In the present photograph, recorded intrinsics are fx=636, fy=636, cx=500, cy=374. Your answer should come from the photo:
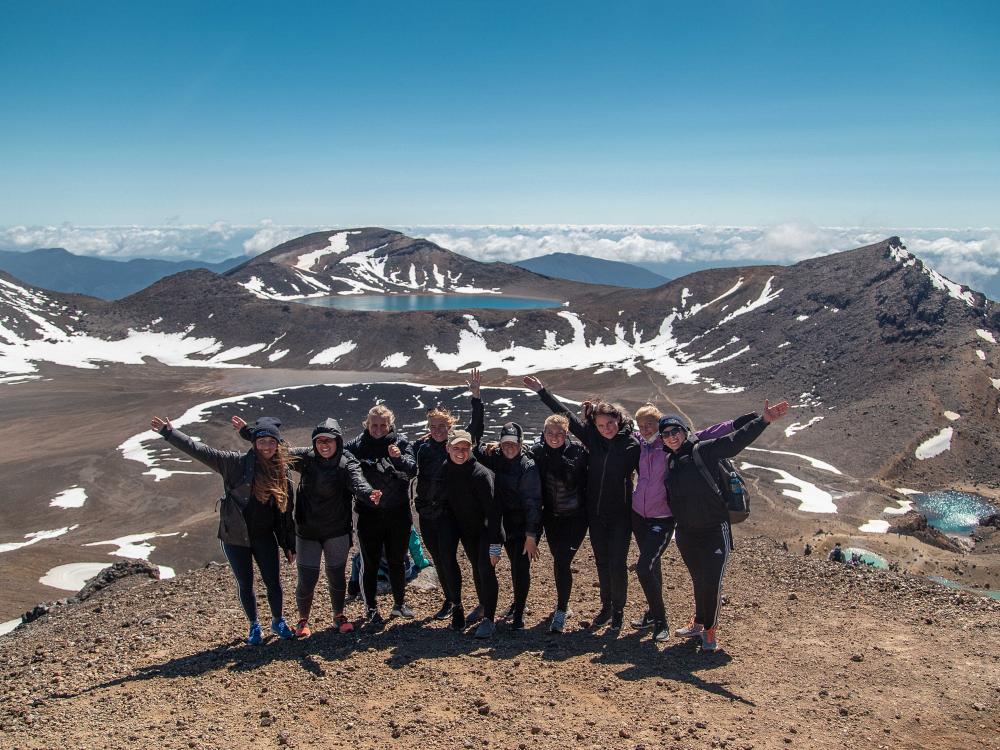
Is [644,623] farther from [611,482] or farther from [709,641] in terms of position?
[611,482]

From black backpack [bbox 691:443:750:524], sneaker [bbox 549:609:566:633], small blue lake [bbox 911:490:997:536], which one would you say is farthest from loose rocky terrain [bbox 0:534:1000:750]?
small blue lake [bbox 911:490:997:536]

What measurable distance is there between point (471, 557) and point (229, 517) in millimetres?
2885

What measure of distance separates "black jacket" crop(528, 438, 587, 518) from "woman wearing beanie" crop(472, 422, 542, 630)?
0.81 ft

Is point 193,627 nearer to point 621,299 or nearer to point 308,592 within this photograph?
point 308,592

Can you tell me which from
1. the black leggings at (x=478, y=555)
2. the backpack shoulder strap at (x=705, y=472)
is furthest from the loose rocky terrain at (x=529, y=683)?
the backpack shoulder strap at (x=705, y=472)

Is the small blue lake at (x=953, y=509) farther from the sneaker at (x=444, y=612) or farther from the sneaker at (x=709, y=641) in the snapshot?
the sneaker at (x=444, y=612)

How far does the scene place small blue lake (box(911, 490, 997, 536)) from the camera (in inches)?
1246

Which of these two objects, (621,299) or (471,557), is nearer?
(471,557)

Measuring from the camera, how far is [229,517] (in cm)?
741

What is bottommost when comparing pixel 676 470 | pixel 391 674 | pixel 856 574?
pixel 856 574

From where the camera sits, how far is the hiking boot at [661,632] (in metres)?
7.71

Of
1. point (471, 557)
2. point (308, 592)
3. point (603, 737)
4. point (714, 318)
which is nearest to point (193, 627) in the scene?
point (308, 592)

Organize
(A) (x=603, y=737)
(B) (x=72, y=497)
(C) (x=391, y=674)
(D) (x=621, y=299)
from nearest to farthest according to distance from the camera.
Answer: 1. (A) (x=603, y=737)
2. (C) (x=391, y=674)
3. (B) (x=72, y=497)
4. (D) (x=621, y=299)

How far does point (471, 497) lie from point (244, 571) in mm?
2844
